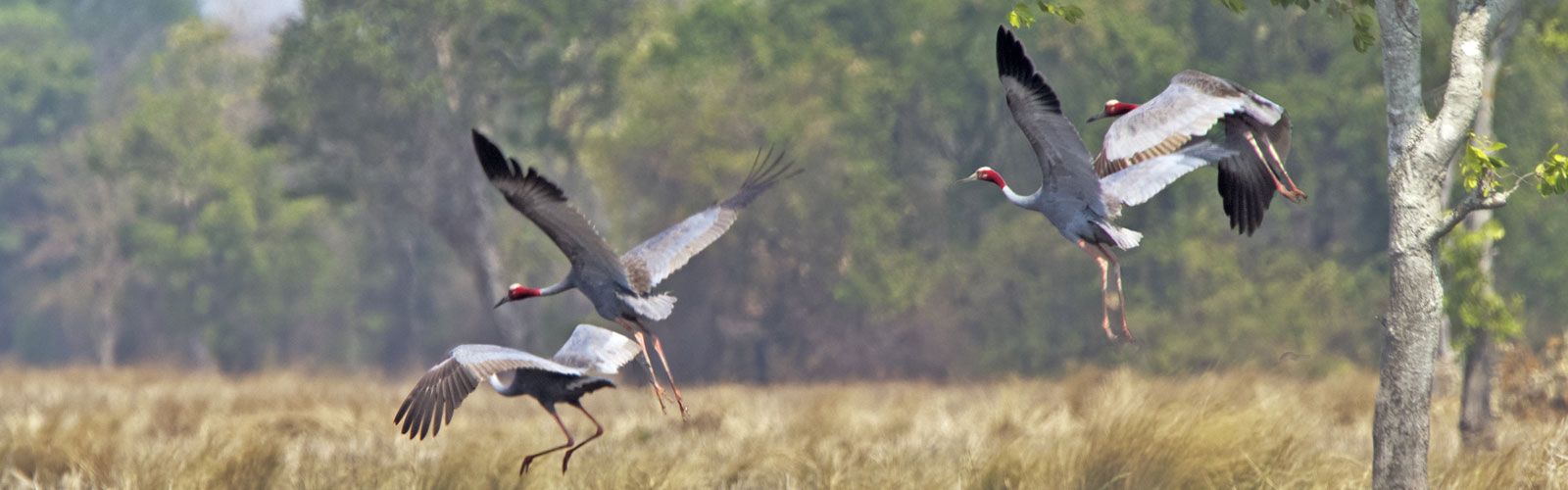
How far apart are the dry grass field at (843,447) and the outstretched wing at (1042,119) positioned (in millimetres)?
2656

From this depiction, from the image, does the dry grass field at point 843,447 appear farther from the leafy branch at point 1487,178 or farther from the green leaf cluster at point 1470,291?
the leafy branch at point 1487,178

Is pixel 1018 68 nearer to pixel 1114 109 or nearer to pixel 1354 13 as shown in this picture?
pixel 1114 109

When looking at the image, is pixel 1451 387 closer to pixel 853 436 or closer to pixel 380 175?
pixel 853 436

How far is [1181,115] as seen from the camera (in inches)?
285

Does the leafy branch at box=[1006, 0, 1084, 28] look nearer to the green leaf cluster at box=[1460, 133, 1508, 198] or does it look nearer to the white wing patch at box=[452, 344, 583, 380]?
the green leaf cluster at box=[1460, 133, 1508, 198]

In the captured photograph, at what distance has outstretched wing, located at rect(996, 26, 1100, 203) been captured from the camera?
6.97m

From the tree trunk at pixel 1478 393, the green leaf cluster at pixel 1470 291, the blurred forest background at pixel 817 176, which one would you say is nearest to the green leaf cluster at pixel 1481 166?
the green leaf cluster at pixel 1470 291

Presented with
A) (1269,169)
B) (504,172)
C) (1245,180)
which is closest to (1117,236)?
(1245,180)

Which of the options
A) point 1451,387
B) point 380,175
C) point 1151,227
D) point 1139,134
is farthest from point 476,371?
point 380,175

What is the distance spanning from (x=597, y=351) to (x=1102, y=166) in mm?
2624

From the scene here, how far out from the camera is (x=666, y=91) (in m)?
35.4

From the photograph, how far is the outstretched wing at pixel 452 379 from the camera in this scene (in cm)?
811

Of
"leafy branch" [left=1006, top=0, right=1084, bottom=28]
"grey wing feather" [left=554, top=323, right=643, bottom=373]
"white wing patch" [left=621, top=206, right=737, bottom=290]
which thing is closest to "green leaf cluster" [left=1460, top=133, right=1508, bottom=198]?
"leafy branch" [left=1006, top=0, right=1084, bottom=28]

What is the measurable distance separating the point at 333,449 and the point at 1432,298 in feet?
30.5
